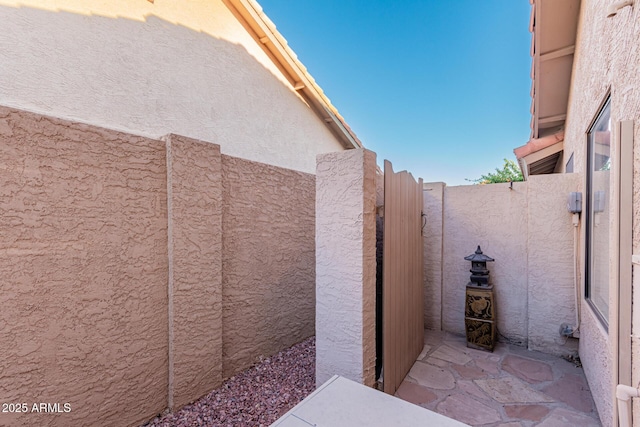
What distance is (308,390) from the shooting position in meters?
3.34

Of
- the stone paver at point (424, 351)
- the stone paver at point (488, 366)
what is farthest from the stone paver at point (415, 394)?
the stone paver at point (488, 366)

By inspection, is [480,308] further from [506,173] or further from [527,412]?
[506,173]

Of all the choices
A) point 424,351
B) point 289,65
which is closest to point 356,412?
point 424,351

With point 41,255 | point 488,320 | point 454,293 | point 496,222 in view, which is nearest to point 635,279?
point 488,320

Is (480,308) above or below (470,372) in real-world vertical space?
above

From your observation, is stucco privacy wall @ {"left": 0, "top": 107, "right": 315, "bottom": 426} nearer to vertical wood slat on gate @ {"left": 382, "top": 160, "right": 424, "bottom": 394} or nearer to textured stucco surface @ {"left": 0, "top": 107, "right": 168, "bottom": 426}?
textured stucco surface @ {"left": 0, "top": 107, "right": 168, "bottom": 426}

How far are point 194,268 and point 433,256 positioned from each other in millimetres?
4344

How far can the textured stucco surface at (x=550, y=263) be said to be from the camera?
442 cm

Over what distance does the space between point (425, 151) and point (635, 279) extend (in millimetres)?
18343

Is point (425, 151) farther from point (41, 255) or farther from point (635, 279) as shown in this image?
point (41, 255)

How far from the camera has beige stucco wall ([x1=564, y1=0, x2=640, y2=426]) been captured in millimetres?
2037

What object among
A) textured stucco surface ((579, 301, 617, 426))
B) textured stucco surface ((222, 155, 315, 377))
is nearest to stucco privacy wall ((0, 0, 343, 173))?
textured stucco surface ((222, 155, 315, 377))

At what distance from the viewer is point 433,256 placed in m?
5.63

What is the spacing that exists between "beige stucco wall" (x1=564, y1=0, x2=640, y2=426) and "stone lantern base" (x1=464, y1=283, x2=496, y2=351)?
1.09m
